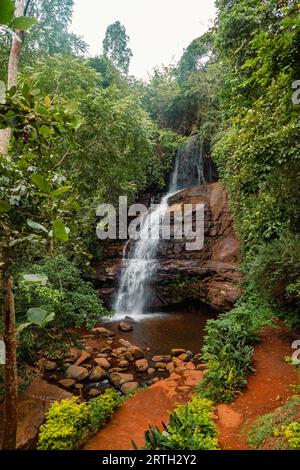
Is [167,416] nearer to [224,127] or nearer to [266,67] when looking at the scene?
[266,67]

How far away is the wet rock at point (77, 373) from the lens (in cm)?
536

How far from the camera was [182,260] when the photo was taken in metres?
10.1

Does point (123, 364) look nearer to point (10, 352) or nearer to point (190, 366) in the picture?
point (190, 366)

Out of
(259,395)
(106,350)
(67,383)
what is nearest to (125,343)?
(106,350)

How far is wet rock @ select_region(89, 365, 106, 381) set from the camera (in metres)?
A: 5.40

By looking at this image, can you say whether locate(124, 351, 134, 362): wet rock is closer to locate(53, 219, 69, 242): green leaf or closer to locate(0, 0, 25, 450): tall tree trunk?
locate(0, 0, 25, 450): tall tree trunk

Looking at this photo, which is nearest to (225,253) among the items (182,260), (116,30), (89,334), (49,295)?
(182,260)

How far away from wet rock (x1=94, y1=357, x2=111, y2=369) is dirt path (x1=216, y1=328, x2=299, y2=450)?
2709mm

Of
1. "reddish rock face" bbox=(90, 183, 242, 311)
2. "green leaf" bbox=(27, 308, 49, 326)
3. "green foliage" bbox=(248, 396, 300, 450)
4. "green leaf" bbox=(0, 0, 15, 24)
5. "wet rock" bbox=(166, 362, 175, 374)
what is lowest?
"wet rock" bbox=(166, 362, 175, 374)

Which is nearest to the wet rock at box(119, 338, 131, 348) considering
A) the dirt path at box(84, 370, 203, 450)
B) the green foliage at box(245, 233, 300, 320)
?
the dirt path at box(84, 370, 203, 450)

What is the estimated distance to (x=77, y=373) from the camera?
5.43 metres

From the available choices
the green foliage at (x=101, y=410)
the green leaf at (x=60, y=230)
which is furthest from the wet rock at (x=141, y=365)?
the green leaf at (x=60, y=230)

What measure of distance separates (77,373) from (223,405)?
9.63ft

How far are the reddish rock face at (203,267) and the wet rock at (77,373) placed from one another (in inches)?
173
